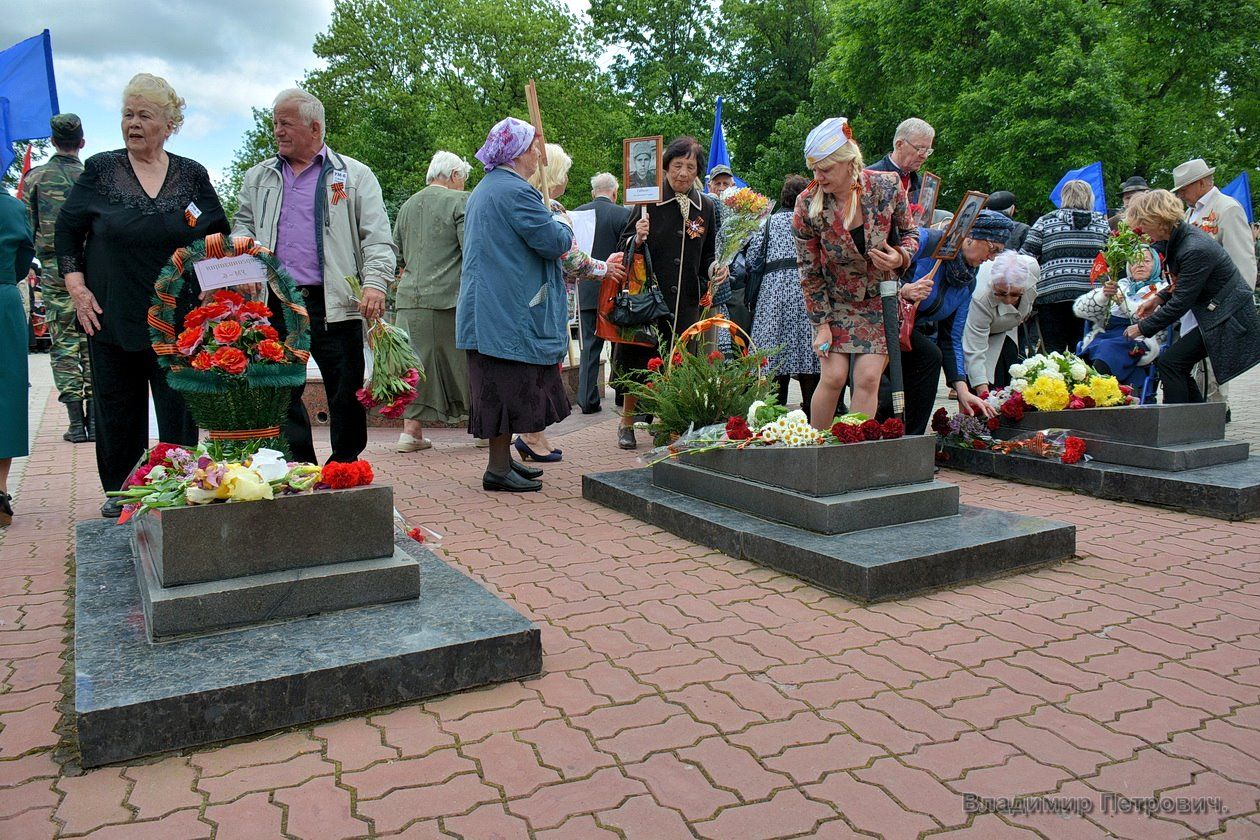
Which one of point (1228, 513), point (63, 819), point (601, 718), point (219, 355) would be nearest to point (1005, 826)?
point (601, 718)

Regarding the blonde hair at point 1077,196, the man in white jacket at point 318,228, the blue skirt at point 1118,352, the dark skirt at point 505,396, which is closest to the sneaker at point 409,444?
the dark skirt at point 505,396

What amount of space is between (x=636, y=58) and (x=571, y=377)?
31010 mm

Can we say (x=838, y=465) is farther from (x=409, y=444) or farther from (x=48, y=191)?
(x=48, y=191)

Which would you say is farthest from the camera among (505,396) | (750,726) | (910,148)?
(910,148)

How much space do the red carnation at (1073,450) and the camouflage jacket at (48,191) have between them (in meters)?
7.22

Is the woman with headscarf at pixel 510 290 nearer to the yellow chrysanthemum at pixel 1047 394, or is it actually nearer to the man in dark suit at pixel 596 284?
the man in dark suit at pixel 596 284

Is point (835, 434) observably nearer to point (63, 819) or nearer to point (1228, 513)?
point (1228, 513)

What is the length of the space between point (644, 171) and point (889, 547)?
377 centimetres

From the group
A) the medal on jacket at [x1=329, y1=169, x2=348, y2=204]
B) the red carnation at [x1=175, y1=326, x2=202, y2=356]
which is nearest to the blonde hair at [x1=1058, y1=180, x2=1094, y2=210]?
the medal on jacket at [x1=329, y1=169, x2=348, y2=204]

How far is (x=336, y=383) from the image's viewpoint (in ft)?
17.1

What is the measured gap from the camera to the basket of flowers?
11.7ft

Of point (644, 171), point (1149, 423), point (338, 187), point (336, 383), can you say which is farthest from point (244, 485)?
point (1149, 423)

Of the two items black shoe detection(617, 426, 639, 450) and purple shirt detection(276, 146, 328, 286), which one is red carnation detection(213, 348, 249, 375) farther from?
black shoe detection(617, 426, 639, 450)

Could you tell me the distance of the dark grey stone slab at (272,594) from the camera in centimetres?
309
